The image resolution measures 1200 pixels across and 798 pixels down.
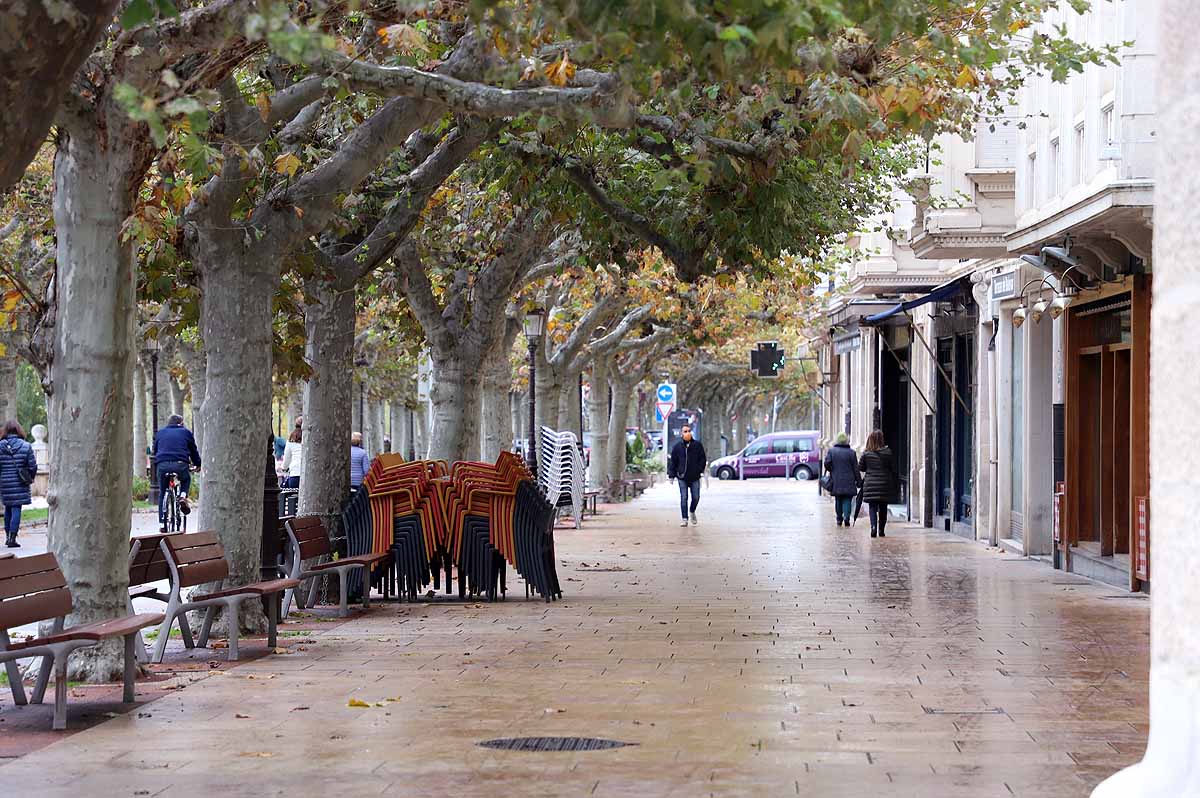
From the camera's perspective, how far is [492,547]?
16.4m

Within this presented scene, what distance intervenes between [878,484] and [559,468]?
5.85m

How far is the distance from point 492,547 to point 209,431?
398 cm

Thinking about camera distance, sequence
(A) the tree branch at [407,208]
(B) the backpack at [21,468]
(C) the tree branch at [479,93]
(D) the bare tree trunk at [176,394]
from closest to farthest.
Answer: (C) the tree branch at [479,93] → (A) the tree branch at [407,208] → (B) the backpack at [21,468] → (D) the bare tree trunk at [176,394]

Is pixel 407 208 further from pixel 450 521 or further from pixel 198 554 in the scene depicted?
pixel 198 554

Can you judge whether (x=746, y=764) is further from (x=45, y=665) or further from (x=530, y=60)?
(x=530, y=60)

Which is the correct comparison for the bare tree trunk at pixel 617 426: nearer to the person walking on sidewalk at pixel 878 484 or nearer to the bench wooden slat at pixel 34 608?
the person walking on sidewalk at pixel 878 484

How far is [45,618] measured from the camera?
9.71 metres

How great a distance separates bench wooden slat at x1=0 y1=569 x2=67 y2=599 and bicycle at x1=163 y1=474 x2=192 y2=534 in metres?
19.6

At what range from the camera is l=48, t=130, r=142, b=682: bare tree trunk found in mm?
10539

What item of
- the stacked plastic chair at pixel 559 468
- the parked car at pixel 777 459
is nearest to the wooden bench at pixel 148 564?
the stacked plastic chair at pixel 559 468

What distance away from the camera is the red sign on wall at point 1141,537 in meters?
16.6

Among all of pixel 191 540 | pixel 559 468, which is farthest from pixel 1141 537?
pixel 559 468

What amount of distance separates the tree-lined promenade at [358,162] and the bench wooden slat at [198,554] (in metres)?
0.61

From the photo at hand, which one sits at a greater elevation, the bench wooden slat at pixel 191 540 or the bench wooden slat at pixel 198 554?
the bench wooden slat at pixel 191 540
